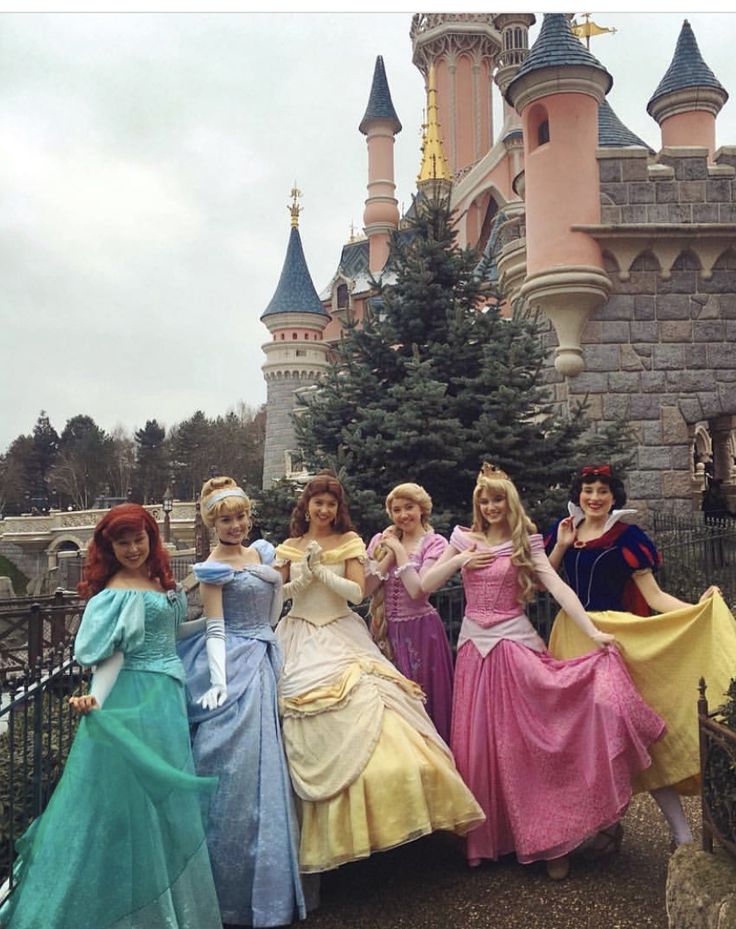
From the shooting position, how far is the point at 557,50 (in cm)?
877

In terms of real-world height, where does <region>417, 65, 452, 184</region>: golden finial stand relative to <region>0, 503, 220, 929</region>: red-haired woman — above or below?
above

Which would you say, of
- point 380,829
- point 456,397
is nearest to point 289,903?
point 380,829

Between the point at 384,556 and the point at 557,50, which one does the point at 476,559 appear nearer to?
the point at 384,556

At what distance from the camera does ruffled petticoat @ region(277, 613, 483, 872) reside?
283 centimetres

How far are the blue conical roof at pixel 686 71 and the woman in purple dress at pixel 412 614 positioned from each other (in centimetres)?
974

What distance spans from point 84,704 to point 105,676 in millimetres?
155

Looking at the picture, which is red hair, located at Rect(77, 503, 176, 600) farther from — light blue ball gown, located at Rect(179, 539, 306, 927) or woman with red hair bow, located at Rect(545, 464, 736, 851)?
woman with red hair bow, located at Rect(545, 464, 736, 851)

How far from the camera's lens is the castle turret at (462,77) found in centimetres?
3759

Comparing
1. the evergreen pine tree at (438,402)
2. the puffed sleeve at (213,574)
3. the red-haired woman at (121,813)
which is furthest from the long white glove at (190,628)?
the evergreen pine tree at (438,402)

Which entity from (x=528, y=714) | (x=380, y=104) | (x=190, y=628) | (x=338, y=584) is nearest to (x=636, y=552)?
(x=528, y=714)

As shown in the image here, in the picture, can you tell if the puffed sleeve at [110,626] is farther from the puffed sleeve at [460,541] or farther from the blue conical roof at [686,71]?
the blue conical roof at [686,71]

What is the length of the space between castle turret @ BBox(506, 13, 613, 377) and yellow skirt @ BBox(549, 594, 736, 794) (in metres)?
5.79

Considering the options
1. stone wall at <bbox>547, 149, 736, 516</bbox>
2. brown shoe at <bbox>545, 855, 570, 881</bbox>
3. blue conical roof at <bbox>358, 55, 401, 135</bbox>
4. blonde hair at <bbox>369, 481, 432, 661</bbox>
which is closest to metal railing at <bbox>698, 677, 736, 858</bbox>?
brown shoe at <bbox>545, 855, 570, 881</bbox>

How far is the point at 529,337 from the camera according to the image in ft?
23.0
